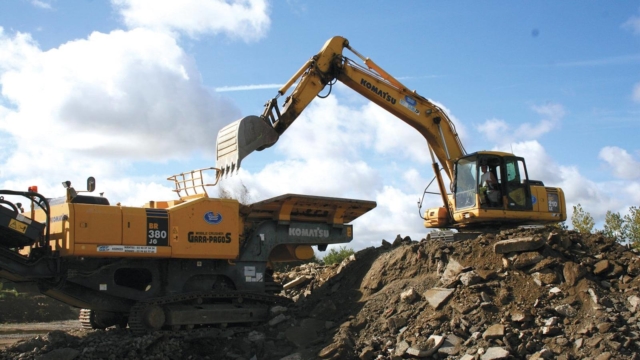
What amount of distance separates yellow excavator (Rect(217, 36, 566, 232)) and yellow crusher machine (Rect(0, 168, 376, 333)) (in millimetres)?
1298

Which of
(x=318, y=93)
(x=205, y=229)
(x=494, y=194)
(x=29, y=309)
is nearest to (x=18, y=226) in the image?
(x=205, y=229)

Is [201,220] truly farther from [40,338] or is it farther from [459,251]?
[459,251]

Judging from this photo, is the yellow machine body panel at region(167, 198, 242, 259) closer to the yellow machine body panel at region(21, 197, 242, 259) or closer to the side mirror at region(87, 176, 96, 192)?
the yellow machine body panel at region(21, 197, 242, 259)

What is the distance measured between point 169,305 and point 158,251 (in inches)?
37.0

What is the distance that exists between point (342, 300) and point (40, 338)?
523cm

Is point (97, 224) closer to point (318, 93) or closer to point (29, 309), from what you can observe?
point (318, 93)

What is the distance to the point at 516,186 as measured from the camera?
46.3 ft

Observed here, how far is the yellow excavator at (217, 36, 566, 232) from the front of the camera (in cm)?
1312

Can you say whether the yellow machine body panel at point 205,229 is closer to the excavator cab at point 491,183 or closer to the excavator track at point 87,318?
the excavator track at point 87,318

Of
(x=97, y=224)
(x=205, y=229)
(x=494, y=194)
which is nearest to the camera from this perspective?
(x=97, y=224)

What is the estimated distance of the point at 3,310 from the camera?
71.3 ft

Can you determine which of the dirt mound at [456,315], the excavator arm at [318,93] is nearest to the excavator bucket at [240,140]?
the excavator arm at [318,93]

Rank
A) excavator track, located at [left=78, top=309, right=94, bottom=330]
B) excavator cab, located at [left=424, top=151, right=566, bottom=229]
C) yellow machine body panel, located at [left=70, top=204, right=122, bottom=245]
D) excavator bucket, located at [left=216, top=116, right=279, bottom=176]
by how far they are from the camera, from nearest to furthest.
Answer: yellow machine body panel, located at [left=70, top=204, right=122, bottom=245]
excavator bucket, located at [left=216, top=116, right=279, bottom=176]
excavator track, located at [left=78, top=309, right=94, bottom=330]
excavator cab, located at [left=424, top=151, right=566, bottom=229]

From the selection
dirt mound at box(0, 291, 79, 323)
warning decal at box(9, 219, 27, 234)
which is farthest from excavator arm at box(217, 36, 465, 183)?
dirt mound at box(0, 291, 79, 323)
